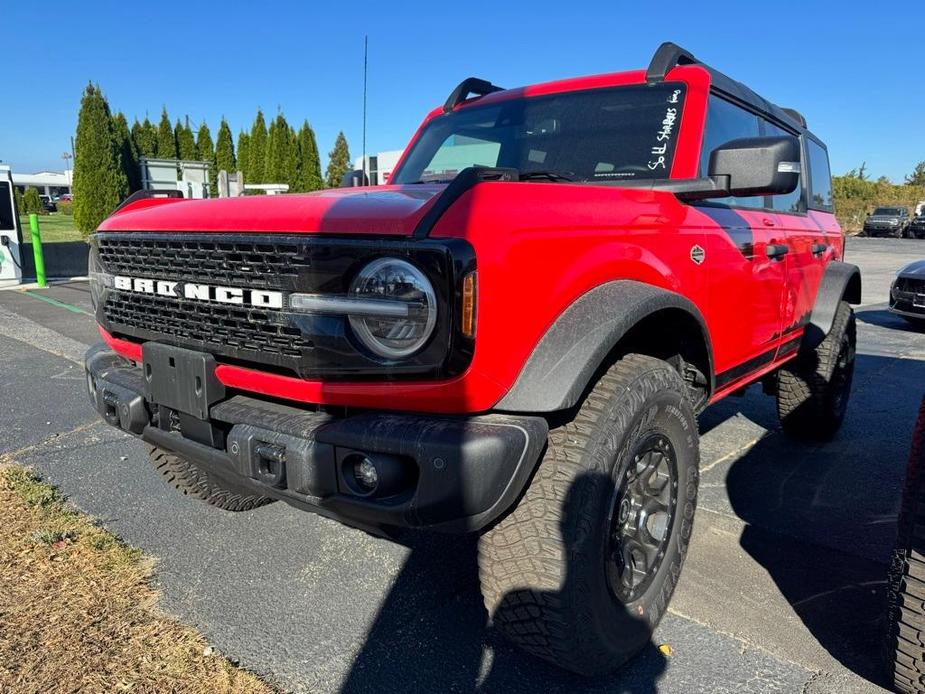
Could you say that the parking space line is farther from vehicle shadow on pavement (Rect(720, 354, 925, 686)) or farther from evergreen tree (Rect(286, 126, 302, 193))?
evergreen tree (Rect(286, 126, 302, 193))

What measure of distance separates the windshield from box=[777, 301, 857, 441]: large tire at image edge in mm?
2185

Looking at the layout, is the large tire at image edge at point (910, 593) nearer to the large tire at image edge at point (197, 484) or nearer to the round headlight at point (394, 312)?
the round headlight at point (394, 312)

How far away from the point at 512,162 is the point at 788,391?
2.58m

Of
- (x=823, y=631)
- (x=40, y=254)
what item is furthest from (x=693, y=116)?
(x=40, y=254)

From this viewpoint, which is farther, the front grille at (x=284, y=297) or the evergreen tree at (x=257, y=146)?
the evergreen tree at (x=257, y=146)

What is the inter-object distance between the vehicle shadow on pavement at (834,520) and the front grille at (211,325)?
2.06m

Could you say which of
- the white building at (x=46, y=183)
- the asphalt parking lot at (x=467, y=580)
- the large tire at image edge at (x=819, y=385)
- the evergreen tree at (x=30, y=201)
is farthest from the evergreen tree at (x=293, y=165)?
the white building at (x=46, y=183)

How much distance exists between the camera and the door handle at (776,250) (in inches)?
129

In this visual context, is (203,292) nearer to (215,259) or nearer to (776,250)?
(215,259)

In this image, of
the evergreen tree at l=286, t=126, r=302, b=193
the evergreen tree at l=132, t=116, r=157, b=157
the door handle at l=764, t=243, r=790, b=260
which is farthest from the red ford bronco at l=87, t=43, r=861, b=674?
the evergreen tree at l=132, t=116, r=157, b=157

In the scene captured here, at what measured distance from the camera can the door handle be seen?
3.27 m

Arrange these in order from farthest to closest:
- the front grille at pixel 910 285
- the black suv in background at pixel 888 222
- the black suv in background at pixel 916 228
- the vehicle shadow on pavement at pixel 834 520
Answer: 1. the black suv in background at pixel 888 222
2. the black suv in background at pixel 916 228
3. the front grille at pixel 910 285
4. the vehicle shadow on pavement at pixel 834 520

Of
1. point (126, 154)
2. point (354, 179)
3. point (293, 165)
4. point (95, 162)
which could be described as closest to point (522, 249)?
point (354, 179)

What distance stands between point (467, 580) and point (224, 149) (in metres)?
35.0
